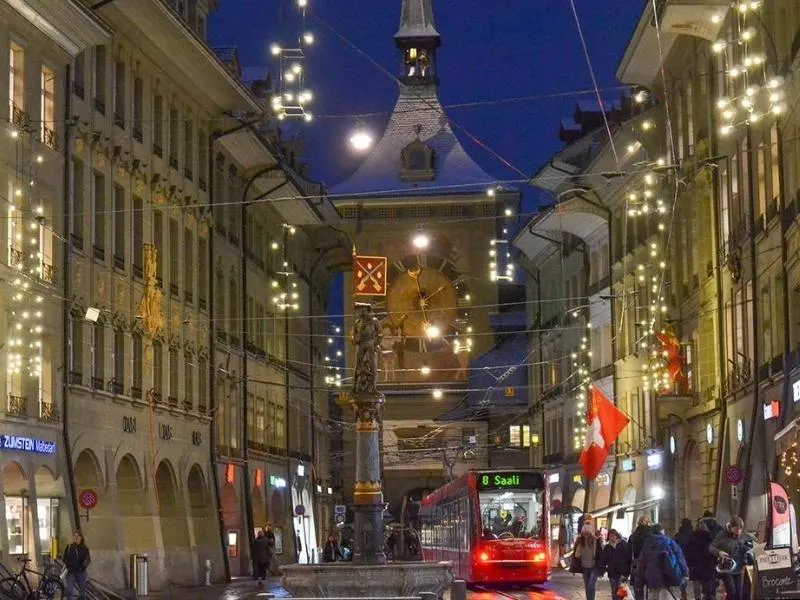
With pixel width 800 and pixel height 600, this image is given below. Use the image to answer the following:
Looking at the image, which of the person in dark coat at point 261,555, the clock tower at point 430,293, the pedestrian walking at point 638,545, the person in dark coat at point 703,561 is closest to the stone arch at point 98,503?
the person in dark coat at point 261,555

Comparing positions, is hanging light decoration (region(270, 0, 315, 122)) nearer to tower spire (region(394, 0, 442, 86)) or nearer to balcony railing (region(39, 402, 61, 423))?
balcony railing (region(39, 402, 61, 423))

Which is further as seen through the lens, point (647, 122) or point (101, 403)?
point (647, 122)

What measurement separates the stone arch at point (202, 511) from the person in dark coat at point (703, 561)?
2631 centimetres

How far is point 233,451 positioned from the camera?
5903cm

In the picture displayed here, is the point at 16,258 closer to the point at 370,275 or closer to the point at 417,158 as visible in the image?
the point at 370,275

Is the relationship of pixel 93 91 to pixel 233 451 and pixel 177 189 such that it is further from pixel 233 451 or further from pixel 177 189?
pixel 233 451

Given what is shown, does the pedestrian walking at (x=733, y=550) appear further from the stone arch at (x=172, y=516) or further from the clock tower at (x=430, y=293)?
the clock tower at (x=430, y=293)

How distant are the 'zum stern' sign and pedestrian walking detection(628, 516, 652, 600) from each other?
24.4 meters

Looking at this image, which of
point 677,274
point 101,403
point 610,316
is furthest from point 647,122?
point 101,403

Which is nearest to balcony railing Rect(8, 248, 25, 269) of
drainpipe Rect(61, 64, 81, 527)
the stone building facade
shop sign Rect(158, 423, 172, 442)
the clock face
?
the stone building facade

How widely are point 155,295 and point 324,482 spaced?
129 ft

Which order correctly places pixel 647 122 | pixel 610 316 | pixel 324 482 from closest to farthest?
pixel 647 122 < pixel 610 316 < pixel 324 482

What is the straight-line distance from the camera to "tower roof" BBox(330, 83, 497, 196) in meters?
96.4

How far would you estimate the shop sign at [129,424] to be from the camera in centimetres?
4438
